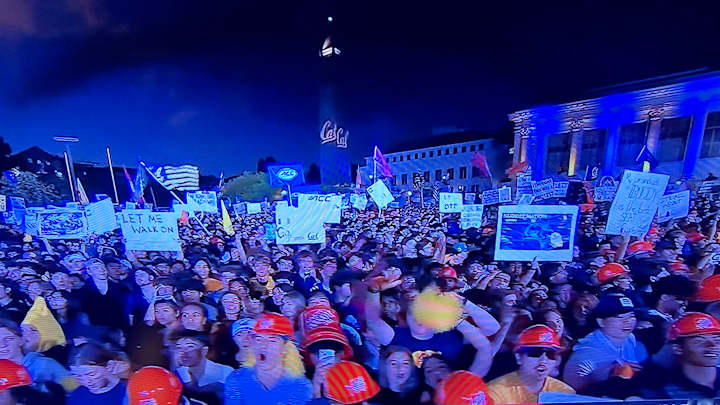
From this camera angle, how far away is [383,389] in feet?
6.19

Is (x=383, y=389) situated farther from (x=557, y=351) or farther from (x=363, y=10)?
(x=363, y=10)

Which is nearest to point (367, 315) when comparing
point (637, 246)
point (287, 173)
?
point (287, 173)

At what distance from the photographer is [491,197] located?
1.95 metres

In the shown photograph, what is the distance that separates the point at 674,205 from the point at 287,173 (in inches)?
81.7

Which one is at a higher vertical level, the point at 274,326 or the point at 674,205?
the point at 674,205

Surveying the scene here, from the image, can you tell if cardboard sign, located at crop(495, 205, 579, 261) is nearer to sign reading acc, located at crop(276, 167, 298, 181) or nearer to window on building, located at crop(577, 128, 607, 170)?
window on building, located at crop(577, 128, 607, 170)

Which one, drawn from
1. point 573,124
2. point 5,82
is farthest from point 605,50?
point 5,82

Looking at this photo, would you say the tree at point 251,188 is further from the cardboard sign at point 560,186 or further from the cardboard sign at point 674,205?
the cardboard sign at point 674,205

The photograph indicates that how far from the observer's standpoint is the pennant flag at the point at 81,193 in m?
A: 1.90

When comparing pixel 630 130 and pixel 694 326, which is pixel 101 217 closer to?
pixel 630 130

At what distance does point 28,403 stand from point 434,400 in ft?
6.82

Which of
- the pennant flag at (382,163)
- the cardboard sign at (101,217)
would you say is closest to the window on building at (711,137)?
the pennant flag at (382,163)

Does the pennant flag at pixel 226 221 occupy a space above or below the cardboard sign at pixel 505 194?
below

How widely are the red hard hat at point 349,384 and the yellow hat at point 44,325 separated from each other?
1.41m
